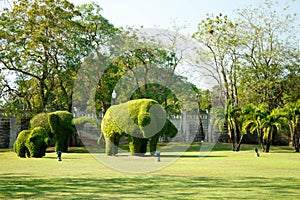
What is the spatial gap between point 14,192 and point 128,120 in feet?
33.4

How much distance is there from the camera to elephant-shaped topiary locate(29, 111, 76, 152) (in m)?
22.2

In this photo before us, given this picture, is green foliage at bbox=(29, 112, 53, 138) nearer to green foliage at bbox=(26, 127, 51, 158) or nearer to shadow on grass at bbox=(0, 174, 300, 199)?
green foliage at bbox=(26, 127, 51, 158)

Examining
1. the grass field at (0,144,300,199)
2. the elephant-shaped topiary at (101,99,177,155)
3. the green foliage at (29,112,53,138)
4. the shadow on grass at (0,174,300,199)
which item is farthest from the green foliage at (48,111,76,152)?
the shadow on grass at (0,174,300,199)

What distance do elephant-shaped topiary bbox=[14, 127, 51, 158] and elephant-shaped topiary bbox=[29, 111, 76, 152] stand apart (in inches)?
138

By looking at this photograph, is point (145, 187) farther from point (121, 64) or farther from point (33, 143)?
point (121, 64)

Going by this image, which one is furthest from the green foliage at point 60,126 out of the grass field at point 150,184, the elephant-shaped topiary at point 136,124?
the grass field at point 150,184

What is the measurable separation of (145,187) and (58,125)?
14.2 metres

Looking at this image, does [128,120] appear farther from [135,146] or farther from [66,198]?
[66,198]

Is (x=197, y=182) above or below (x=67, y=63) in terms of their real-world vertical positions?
below

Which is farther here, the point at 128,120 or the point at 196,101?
the point at 196,101

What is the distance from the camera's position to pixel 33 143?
59.8 ft

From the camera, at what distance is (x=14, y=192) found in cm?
820

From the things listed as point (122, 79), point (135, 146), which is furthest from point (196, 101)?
point (135, 146)

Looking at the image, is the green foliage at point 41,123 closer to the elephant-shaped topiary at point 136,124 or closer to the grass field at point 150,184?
the elephant-shaped topiary at point 136,124
